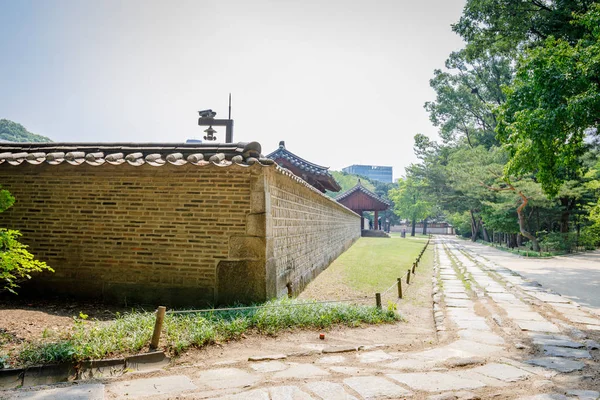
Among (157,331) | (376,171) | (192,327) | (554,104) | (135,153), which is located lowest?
(192,327)

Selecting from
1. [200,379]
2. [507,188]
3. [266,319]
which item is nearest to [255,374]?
[200,379]

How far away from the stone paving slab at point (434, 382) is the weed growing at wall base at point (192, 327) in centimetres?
181

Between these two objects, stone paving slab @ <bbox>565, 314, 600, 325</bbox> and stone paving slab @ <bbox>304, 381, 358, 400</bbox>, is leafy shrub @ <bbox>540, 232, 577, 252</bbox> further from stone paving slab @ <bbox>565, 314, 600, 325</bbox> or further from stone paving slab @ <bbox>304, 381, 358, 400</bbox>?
stone paving slab @ <bbox>304, 381, 358, 400</bbox>

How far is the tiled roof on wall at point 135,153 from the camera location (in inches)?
216

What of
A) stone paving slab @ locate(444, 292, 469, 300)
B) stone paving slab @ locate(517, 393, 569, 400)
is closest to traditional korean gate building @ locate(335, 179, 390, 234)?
→ stone paving slab @ locate(444, 292, 469, 300)

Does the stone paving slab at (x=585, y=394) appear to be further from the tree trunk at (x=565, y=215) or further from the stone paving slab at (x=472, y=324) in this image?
the tree trunk at (x=565, y=215)

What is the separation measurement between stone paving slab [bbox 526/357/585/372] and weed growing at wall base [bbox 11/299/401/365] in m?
2.13

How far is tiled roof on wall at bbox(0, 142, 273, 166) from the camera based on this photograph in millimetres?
5480

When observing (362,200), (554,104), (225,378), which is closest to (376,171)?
(362,200)

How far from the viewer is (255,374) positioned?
10.8 ft

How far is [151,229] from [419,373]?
4460 millimetres

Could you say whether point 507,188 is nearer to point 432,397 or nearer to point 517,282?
point 517,282

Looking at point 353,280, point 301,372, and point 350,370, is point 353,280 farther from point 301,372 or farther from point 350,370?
point 301,372

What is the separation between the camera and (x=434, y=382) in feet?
10.4
